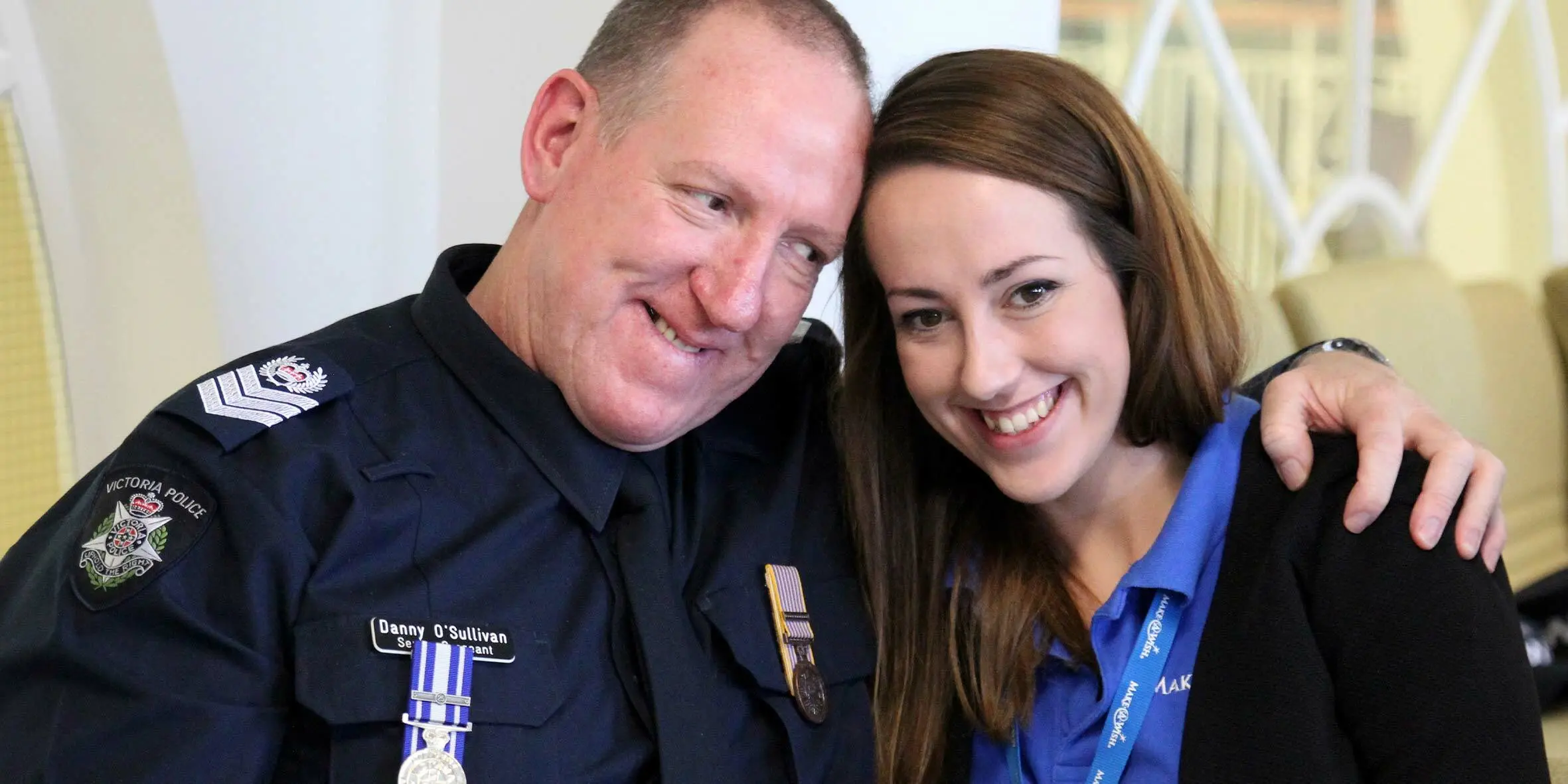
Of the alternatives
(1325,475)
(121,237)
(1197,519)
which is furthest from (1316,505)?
(121,237)

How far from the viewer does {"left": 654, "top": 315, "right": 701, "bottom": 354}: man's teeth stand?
1.56 metres

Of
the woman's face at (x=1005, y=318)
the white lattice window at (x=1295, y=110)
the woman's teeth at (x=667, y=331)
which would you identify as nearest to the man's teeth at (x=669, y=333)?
the woman's teeth at (x=667, y=331)

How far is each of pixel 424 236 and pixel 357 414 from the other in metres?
1.27

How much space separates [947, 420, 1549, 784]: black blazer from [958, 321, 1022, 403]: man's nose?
0.31 metres

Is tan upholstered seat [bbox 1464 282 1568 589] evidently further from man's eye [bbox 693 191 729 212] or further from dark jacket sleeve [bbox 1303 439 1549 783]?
man's eye [bbox 693 191 729 212]

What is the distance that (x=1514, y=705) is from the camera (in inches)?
51.6

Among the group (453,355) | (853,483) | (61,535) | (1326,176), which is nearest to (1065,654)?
(853,483)

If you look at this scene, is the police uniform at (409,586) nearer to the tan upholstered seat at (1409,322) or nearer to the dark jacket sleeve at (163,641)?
the dark jacket sleeve at (163,641)

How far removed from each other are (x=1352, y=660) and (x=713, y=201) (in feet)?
2.65

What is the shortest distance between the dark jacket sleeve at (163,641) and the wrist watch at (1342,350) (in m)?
1.26

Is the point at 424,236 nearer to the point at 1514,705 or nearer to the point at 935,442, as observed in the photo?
the point at 935,442

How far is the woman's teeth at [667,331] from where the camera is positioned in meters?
1.56

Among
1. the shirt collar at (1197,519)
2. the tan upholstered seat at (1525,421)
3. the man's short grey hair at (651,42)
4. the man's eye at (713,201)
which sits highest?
the man's short grey hair at (651,42)

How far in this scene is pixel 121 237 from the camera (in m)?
2.29
